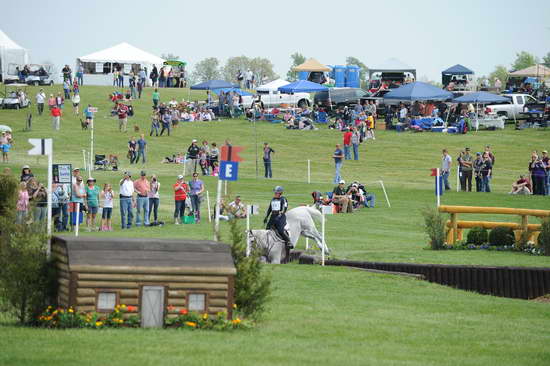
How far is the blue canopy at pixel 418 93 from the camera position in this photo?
60125 mm

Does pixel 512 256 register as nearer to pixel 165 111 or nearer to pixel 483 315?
pixel 483 315

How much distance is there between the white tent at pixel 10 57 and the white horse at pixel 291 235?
53202 mm

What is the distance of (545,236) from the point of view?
2461 cm

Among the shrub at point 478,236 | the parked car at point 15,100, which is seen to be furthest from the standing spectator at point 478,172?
the parked car at point 15,100

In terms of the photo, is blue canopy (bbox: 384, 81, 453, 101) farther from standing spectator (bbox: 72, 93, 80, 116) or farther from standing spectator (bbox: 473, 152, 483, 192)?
standing spectator (bbox: 72, 93, 80, 116)

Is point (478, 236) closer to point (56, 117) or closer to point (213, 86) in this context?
point (56, 117)

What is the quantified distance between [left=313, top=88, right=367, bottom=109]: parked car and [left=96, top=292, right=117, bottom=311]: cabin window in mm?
53016

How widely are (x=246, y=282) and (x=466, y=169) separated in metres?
28.1

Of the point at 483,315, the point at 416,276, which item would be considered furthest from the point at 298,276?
the point at 483,315

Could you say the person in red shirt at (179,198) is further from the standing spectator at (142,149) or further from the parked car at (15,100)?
the parked car at (15,100)

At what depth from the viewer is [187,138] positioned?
58.3 meters

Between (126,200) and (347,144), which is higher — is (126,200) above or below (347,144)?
below

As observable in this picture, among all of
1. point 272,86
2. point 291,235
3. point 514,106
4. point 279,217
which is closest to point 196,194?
point 291,235

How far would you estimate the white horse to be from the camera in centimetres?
2284
